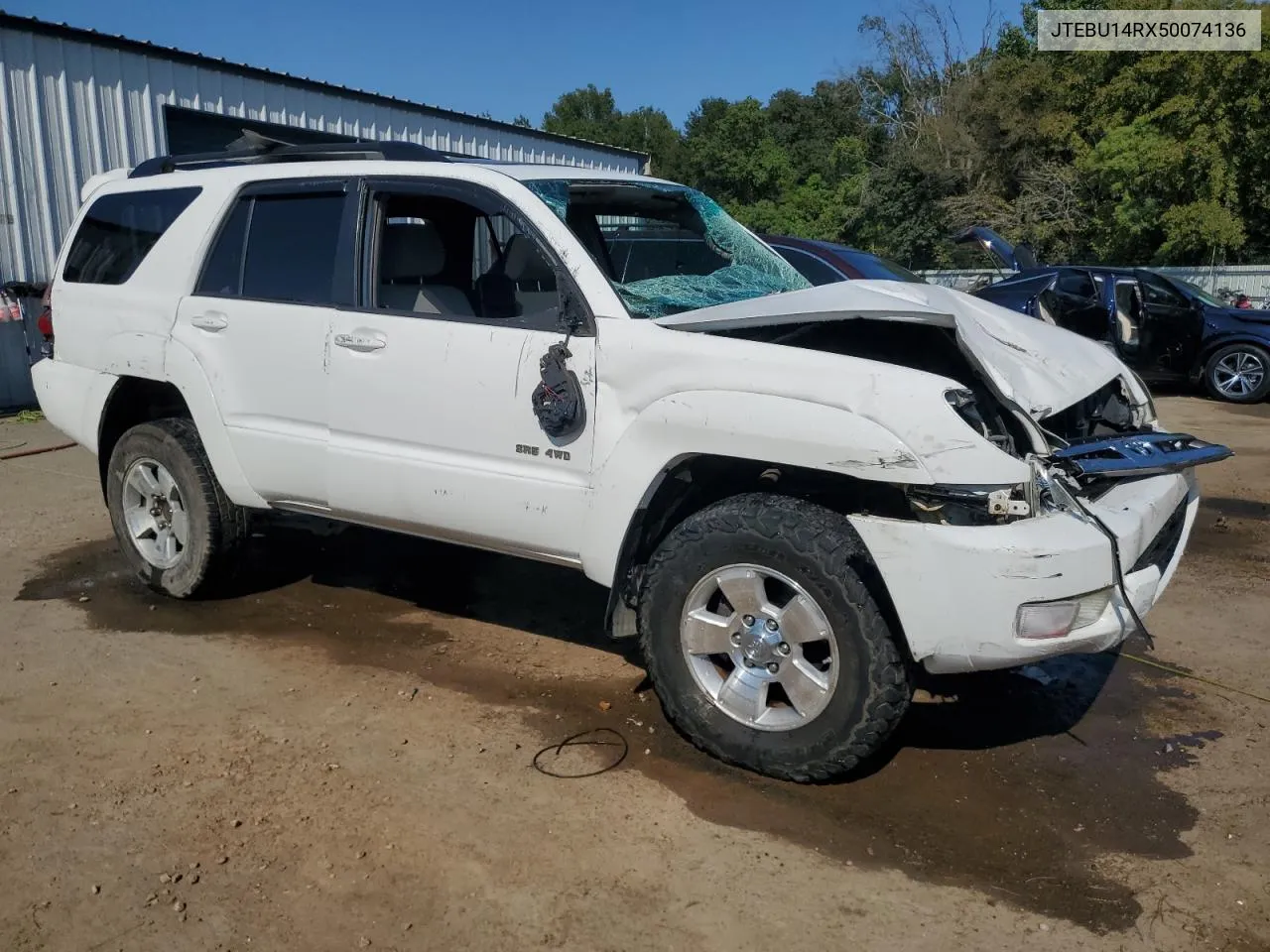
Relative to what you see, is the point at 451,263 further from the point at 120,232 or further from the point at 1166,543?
the point at 1166,543

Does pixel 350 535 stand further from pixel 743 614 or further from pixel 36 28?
pixel 36 28

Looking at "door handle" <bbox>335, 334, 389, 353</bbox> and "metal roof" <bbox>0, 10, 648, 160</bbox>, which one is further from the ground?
"metal roof" <bbox>0, 10, 648, 160</bbox>

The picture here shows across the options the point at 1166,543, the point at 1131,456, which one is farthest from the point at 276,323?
the point at 1166,543

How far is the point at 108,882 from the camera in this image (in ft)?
9.83

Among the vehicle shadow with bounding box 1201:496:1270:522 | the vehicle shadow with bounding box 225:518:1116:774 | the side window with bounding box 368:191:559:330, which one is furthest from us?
the vehicle shadow with bounding box 1201:496:1270:522

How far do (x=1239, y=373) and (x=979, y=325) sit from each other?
35.0 ft

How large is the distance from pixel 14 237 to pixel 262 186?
8.02 metres

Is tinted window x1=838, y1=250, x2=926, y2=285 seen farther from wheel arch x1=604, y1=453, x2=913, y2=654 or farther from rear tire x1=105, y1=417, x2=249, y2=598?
rear tire x1=105, y1=417, x2=249, y2=598

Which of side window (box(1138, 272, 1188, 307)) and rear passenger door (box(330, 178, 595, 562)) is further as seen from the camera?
side window (box(1138, 272, 1188, 307))

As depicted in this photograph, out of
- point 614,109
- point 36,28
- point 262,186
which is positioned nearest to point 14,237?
point 36,28

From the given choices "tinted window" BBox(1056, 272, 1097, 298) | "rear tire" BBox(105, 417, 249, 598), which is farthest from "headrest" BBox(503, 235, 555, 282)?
"tinted window" BBox(1056, 272, 1097, 298)

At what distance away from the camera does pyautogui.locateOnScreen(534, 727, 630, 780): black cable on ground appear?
11.9 feet

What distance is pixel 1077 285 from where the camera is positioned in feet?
41.4

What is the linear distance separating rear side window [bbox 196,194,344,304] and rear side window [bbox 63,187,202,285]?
0.40 m
